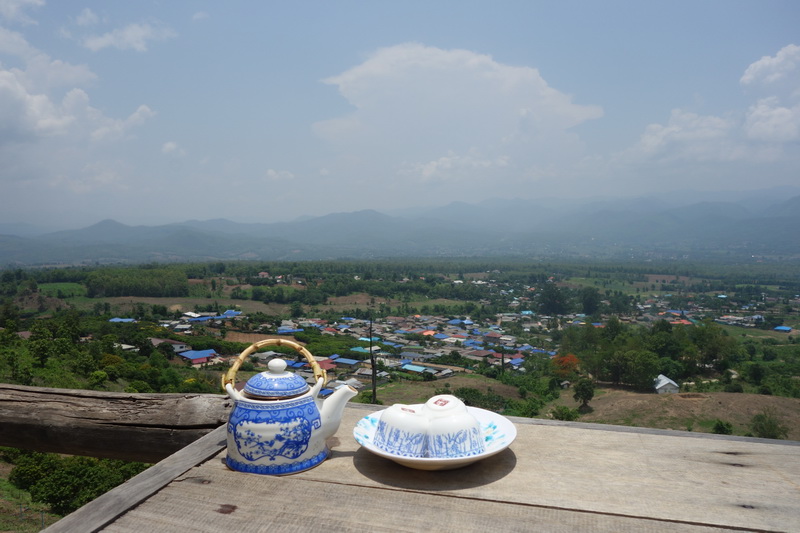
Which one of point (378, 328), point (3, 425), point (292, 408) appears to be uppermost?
point (292, 408)

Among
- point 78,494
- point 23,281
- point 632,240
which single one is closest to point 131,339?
point 78,494

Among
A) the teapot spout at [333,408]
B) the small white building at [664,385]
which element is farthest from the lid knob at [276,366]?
the small white building at [664,385]

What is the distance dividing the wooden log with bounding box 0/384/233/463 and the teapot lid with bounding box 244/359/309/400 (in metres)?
0.33

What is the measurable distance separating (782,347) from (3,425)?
28564 millimetres

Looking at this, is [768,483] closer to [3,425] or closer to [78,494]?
[3,425]

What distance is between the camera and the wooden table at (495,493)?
86 centimetres

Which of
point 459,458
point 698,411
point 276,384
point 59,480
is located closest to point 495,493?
point 459,458

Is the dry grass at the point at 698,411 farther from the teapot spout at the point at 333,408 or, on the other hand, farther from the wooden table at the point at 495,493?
the teapot spout at the point at 333,408

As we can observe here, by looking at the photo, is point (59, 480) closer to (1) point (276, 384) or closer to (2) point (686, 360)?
(1) point (276, 384)

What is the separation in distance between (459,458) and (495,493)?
0.09m

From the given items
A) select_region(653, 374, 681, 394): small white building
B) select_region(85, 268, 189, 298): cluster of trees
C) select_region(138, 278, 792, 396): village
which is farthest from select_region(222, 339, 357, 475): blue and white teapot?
select_region(85, 268, 189, 298): cluster of trees

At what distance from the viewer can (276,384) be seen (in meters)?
1.12

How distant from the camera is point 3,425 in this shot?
1489mm

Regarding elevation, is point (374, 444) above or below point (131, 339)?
above
